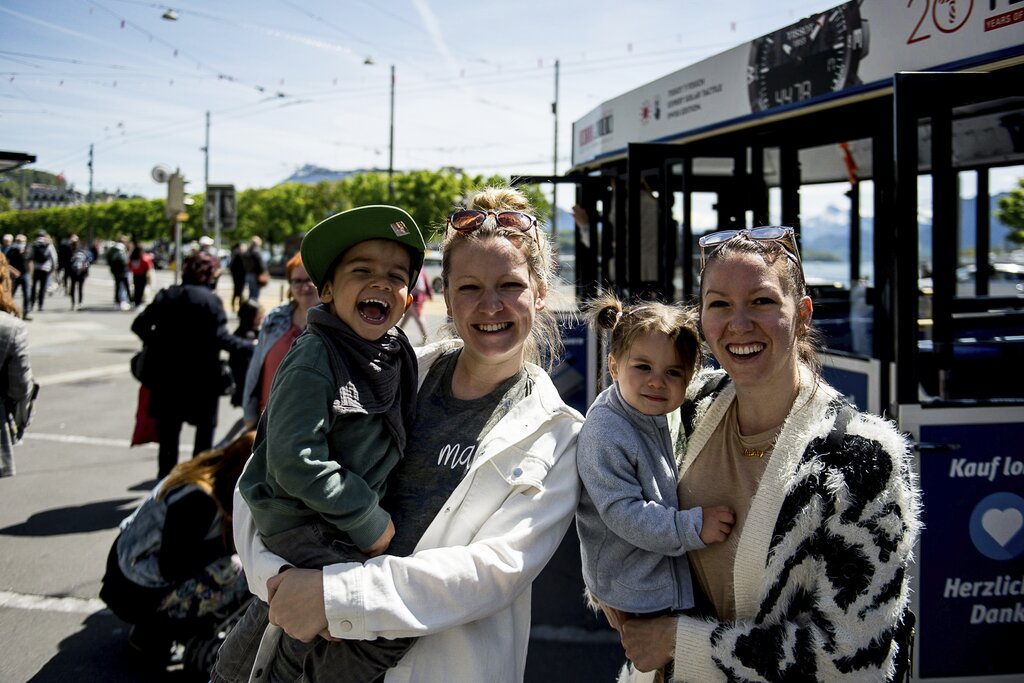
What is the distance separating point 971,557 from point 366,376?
2.52 m

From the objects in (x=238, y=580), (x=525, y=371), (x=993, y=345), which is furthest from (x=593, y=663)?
(x=993, y=345)

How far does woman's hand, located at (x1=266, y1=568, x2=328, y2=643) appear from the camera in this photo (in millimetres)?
1713

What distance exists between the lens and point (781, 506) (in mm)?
1703

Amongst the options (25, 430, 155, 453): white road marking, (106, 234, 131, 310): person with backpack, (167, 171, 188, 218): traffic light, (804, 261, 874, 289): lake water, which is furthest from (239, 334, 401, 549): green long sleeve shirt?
(106, 234, 131, 310): person with backpack

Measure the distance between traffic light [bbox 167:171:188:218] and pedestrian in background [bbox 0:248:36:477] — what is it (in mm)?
8976

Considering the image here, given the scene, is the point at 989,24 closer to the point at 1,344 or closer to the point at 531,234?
the point at 531,234

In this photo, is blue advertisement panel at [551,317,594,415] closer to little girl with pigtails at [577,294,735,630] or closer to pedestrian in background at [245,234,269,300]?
little girl with pigtails at [577,294,735,630]

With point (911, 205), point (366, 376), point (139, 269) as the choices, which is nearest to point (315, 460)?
point (366, 376)

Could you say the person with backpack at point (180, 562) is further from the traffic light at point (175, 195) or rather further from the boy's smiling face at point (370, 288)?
the traffic light at point (175, 195)

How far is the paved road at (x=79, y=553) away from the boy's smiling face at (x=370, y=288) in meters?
1.25

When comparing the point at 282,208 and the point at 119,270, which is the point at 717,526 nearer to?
the point at 119,270

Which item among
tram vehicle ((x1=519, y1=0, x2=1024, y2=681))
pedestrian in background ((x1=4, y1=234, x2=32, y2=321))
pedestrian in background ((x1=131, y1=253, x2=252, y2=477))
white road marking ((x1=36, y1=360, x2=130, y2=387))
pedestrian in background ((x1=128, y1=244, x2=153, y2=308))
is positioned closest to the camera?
tram vehicle ((x1=519, y1=0, x2=1024, y2=681))

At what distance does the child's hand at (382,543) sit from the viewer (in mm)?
1819

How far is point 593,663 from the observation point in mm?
4145
